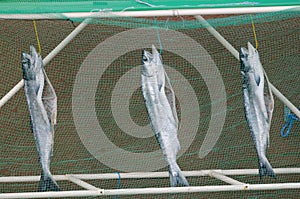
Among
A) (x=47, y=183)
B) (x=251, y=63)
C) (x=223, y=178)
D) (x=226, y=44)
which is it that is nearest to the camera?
(x=251, y=63)

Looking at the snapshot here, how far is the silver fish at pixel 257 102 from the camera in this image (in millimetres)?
4512

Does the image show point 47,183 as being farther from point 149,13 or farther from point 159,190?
point 149,13

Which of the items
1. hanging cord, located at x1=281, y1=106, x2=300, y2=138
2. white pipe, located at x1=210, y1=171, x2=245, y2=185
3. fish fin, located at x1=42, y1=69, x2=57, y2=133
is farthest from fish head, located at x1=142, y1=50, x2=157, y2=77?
hanging cord, located at x1=281, y1=106, x2=300, y2=138

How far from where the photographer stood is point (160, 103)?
4.46m

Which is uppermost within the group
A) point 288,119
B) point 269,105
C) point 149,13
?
point 149,13

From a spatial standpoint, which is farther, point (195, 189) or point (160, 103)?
point (195, 189)

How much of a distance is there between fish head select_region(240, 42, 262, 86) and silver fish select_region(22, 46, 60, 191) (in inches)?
56.0

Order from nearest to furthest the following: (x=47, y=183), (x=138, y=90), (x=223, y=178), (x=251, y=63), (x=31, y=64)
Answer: (x=31, y=64) → (x=251, y=63) → (x=47, y=183) → (x=223, y=178) → (x=138, y=90)

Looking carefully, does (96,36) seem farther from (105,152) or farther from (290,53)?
(290,53)

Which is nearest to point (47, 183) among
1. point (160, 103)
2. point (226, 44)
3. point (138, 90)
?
point (160, 103)

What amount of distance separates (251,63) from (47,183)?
1.79 metres

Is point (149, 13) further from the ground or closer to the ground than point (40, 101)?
further from the ground

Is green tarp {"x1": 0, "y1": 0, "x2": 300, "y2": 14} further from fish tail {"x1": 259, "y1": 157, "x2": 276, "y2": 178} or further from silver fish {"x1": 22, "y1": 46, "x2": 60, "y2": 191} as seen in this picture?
fish tail {"x1": 259, "y1": 157, "x2": 276, "y2": 178}

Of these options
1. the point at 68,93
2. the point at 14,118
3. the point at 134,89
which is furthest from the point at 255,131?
the point at 14,118
